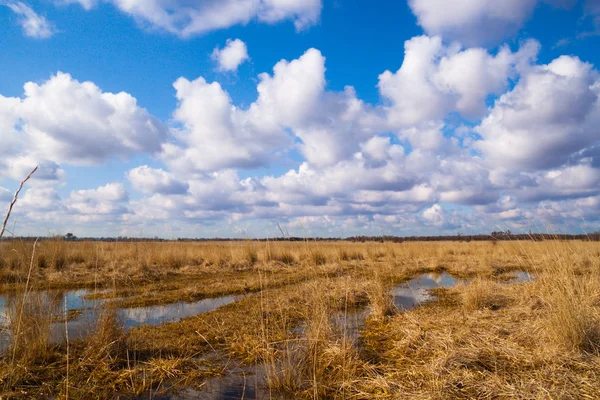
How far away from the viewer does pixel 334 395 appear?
12.8 ft

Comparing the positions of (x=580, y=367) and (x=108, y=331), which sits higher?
(x=108, y=331)

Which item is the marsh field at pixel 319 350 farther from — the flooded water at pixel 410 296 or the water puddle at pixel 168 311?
the flooded water at pixel 410 296

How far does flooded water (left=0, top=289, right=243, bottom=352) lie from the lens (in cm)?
509

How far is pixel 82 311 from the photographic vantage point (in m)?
5.53

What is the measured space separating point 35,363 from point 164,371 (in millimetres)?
1751

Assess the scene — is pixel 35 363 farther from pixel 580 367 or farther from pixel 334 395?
pixel 580 367

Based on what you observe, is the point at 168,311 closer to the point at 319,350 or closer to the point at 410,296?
the point at 319,350

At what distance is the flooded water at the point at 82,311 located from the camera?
5090 mm

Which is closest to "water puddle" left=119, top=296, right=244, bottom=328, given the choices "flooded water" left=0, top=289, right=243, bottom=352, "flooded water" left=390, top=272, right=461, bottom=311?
"flooded water" left=0, top=289, right=243, bottom=352

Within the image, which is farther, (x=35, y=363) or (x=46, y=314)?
(x=46, y=314)

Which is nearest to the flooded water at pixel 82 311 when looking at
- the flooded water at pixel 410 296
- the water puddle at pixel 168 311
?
the water puddle at pixel 168 311

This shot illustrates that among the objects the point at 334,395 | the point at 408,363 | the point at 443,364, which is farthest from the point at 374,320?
the point at 334,395

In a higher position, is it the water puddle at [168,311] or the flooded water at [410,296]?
the water puddle at [168,311]

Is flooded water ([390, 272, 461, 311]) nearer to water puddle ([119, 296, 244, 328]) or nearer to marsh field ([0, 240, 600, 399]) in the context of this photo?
marsh field ([0, 240, 600, 399])
